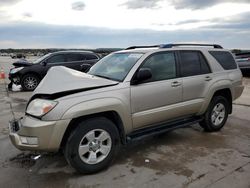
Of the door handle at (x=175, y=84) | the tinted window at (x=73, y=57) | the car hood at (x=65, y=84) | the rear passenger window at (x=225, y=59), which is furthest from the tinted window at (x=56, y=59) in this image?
the door handle at (x=175, y=84)

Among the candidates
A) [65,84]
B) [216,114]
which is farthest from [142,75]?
[216,114]

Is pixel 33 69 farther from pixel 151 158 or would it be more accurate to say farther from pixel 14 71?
pixel 151 158

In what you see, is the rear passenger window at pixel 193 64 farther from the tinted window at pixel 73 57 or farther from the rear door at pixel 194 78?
the tinted window at pixel 73 57

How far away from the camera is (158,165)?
14.1ft

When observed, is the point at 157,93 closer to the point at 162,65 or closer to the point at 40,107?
the point at 162,65

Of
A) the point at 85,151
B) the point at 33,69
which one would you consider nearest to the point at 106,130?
the point at 85,151

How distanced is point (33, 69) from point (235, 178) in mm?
10364

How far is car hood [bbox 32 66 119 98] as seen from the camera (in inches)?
152

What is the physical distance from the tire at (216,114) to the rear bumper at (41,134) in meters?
3.15

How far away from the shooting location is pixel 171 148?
5.04 m

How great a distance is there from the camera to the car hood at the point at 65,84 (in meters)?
3.86

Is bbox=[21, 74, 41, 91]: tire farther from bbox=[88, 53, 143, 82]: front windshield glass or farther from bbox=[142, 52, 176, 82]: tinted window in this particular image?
bbox=[142, 52, 176, 82]: tinted window

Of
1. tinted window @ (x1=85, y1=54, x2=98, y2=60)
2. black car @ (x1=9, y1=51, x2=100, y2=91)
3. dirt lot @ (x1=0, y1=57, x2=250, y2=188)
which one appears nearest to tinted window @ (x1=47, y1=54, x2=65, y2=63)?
black car @ (x1=9, y1=51, x2=100, y2=91)

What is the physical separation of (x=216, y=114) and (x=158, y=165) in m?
2.24
